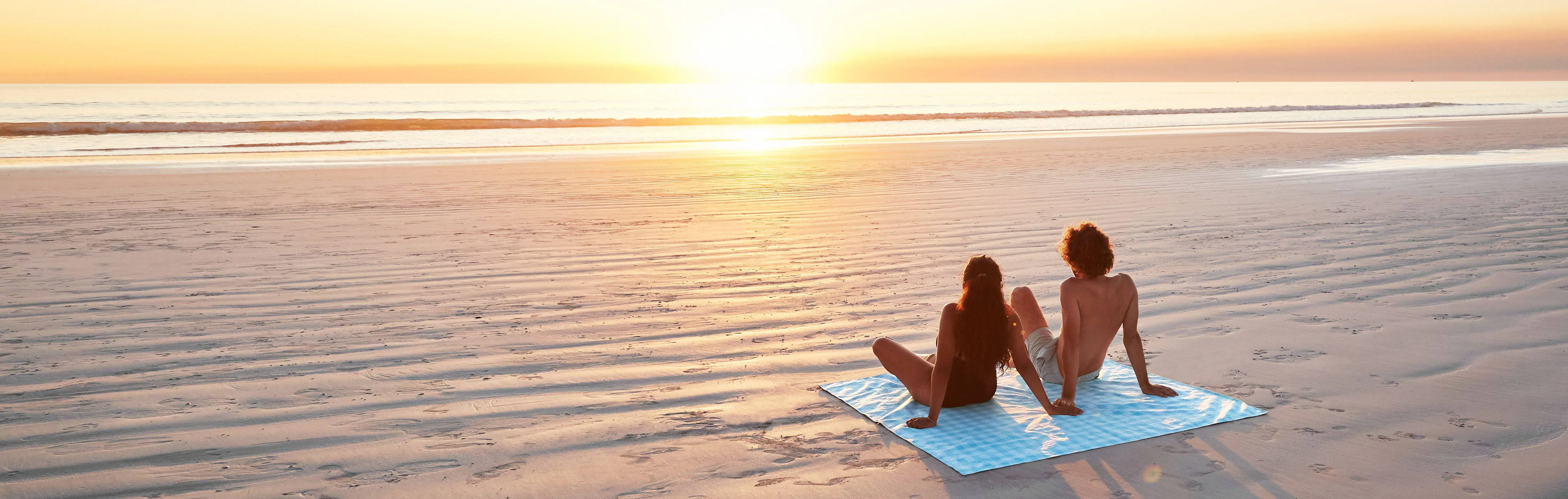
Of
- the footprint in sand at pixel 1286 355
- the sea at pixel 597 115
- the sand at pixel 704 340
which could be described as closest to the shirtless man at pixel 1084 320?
the sand at pixel 704 340

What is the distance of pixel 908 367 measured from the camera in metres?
4.03

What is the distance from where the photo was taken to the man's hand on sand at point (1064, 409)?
3855 mm

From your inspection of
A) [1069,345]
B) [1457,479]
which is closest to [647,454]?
[1069,345]

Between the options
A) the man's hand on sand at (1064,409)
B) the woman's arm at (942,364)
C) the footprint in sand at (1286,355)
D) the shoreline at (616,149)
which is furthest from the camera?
the shoreline at (616,149)

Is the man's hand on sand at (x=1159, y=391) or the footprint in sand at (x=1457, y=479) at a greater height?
the man's hand on sand at (x=1159, y=391)

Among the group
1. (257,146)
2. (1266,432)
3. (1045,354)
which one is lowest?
(1266,432)

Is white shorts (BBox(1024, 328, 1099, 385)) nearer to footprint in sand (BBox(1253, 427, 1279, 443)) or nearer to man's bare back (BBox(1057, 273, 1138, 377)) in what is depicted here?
man's bare back (BBox(1057, 273, 1138, 377))

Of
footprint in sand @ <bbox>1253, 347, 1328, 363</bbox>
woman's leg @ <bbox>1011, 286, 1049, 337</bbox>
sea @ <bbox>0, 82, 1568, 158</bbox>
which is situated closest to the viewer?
woman's leg @ <bbox>1011, 286, 1049, 337</bbox>

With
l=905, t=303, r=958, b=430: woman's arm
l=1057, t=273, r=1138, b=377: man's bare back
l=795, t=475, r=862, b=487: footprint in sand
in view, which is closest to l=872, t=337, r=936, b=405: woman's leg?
l=905, t=303, r=958, b=430: woman's arm

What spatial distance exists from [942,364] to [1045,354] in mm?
638

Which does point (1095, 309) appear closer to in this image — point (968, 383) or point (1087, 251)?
point (1087, 251)

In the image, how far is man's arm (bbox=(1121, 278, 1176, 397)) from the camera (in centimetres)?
403

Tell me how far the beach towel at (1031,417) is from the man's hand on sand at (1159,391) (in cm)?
2

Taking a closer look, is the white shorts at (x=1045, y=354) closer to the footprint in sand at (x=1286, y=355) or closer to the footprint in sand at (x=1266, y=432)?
the footprint in sand at (x=1266, y=432)
